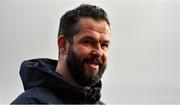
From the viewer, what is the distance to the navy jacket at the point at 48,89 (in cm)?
360

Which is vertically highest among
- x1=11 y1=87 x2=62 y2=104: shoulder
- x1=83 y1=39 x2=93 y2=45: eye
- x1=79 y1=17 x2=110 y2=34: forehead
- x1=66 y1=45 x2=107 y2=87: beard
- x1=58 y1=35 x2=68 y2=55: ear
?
x1=79 y1=17 x2=110 y2=34: forehead

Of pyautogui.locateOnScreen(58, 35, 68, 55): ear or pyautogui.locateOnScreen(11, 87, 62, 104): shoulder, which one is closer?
pyautogui.locateOnScreen(11, 87, 62, 104): shoulder

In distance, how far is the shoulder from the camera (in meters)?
3.51

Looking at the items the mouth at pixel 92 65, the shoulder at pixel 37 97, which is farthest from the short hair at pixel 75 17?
the shoulder at pixel 37 97

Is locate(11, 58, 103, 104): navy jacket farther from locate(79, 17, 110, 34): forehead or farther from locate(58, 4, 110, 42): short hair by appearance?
locate(79, 17, 110, 34): forehead

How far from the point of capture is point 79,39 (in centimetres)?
389

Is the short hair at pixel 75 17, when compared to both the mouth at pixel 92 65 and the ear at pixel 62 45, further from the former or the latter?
the mouth at pixel 92 65

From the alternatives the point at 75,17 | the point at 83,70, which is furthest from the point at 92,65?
the point at 75,17

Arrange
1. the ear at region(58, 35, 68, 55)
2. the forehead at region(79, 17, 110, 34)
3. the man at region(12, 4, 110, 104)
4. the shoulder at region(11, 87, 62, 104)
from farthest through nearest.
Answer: the ear at region(58, 35, 68, 55) < the forehead at region(79, 17, 110, 34) < the man at region(12, 4, 110, 104) < the shoulder at region(11, 87, 62, 104)

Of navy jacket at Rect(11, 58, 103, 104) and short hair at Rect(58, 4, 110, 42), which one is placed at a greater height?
short hair at Rect(58, 4, 110, 42)

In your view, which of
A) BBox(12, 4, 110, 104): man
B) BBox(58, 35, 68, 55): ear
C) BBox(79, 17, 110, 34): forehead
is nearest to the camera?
BBox(12, 4, 110, 104): man

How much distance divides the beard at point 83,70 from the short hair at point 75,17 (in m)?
0.15

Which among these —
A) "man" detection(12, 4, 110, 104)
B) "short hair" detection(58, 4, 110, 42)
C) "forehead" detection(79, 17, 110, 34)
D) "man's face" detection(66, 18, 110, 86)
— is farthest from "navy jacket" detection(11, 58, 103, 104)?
"forehead" detection(79, 17, 110, 34)

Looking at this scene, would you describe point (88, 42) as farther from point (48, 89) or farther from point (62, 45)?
point (48, 89)
